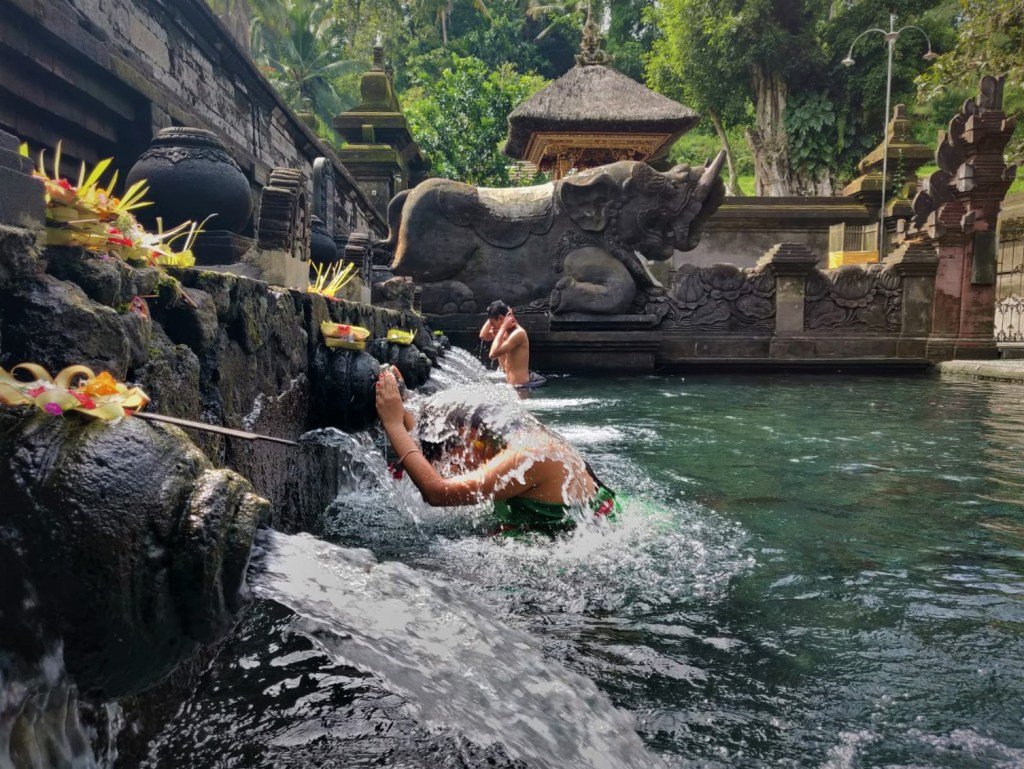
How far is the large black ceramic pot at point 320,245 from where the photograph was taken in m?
7.46

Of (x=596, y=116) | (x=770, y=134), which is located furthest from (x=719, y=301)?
(x=770, y=134)

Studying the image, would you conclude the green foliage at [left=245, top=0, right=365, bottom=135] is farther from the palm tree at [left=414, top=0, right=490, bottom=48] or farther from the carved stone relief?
the carved stone relief

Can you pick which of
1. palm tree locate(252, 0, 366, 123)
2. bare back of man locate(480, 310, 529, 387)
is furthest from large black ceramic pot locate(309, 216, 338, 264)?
palm tree locate(252, 0, 366, 123)

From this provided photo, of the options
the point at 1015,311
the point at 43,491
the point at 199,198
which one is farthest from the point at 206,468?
the point at 1015,311

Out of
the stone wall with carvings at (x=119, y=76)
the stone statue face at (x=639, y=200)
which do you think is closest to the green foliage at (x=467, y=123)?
the stone statue face at (x=639, y=200)

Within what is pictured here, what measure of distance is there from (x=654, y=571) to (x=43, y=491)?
7.44 ft

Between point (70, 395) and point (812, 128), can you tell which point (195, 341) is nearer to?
point (70, 395)

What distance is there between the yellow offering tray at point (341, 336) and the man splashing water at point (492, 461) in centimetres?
31

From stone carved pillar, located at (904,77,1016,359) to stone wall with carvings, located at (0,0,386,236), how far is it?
34.0 ft

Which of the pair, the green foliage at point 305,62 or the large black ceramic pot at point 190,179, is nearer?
the large black ceramic pot at point 190,179

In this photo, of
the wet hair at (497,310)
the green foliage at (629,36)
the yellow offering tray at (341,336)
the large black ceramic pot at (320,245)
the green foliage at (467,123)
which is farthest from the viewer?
the green foliage at (629,36)

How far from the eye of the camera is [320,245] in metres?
7.52

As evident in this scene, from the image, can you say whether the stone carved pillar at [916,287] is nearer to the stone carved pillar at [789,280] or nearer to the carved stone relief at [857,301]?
the carved stone relief at [857,301]

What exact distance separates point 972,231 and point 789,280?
3.07 m
